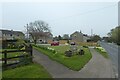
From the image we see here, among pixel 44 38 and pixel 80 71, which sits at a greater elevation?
pixel 44 38

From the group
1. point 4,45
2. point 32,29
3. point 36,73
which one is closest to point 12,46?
point 4,45

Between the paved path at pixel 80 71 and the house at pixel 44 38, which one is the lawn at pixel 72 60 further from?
the house at pixel 44 38

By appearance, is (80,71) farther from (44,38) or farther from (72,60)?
(44,38)

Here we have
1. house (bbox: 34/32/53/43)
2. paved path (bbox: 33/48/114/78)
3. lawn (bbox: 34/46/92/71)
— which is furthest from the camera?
house (bbox: 34/32/53/43)

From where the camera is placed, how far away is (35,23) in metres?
91.8

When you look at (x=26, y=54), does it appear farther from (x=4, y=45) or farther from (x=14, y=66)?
(x=4, y=45)

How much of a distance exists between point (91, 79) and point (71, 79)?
939 mm

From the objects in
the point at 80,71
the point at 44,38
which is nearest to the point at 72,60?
the point at 80,71

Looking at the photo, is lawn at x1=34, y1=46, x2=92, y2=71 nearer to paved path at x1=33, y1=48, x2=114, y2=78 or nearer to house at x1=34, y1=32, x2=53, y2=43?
paved path at x1=33, y1=48, x2=114, y2=78

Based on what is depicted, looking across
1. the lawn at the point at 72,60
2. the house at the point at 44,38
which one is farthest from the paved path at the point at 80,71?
the house at the point at 44,38

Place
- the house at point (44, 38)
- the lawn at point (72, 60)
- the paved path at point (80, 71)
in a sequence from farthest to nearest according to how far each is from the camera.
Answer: the house at point (44, 38) → the lawn at point (72, 60) → the paved path at point (80, 71)

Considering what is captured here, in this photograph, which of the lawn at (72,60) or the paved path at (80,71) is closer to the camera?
the paved path at (80,71)

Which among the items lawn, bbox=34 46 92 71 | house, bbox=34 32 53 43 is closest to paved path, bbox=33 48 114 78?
lawn, bbox=34 46 92 71

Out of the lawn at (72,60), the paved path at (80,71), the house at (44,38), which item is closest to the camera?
the paved path at (80,71)
